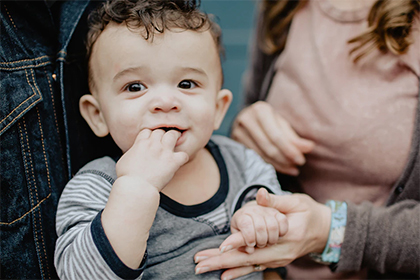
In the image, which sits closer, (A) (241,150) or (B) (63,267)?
(B) (63,267)

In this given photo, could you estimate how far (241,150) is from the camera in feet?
3.94

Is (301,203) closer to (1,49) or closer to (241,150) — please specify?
(241,150)

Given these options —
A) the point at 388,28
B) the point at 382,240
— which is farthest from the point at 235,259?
the point at 388,28

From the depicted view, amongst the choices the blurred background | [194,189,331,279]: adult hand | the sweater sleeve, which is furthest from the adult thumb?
the blurred background

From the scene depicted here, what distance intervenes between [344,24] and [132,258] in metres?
1.06

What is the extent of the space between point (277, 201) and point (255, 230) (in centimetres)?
13

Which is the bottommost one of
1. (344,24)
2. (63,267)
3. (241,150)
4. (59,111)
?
(63,267)

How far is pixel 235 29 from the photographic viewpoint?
2.98 m

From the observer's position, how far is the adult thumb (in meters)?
0.88

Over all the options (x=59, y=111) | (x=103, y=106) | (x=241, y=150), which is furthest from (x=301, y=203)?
(x=59, y=111)

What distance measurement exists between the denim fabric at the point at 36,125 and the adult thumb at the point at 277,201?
1.72ft

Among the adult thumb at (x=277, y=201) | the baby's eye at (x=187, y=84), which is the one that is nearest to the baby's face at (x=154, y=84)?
the baby's eye at (x=187, y=84)

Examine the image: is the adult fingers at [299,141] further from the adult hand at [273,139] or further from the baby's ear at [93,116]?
the baby's ear at [93,116]

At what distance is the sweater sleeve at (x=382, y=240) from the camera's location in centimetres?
102
